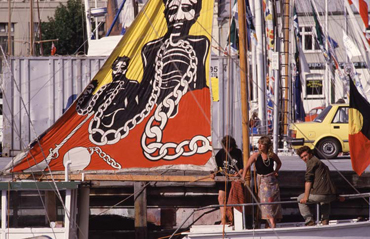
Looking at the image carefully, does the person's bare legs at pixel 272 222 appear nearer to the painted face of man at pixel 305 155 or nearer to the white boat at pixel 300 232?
the white boat at pixel 300 232

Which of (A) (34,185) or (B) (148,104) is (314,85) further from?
(A) (34,185)

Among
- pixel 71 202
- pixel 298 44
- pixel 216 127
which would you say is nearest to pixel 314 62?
pixel 298 44

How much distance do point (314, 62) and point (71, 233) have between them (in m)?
33.6

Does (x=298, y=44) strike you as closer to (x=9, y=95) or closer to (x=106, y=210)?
(x=9, y=95)

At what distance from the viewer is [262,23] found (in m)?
25.3

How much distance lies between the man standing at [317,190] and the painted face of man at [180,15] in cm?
275

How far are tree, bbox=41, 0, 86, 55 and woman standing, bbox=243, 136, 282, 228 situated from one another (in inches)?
1499

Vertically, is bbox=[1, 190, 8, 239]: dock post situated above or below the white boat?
above

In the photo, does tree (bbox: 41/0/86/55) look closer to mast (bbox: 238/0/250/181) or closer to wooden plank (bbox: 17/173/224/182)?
wooden plank (bbox: 17/173/224/182)

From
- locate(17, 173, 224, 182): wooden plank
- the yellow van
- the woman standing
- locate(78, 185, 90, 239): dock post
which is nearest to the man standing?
the woman standing

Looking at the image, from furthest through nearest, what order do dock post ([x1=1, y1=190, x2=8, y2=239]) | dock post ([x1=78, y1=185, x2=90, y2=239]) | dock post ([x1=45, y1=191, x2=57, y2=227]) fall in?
dock post ([x1=78, y1=185, x2=90, y2=239])
dock post ([x1=45, y1=191, x2=57, y2=227])
dock post ([x1=1, y1=190, x2=8, y2=239])

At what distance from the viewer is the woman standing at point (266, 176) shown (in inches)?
401

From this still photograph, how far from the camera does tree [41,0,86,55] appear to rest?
156 feet

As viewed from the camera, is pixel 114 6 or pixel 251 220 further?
pixel 114 6
